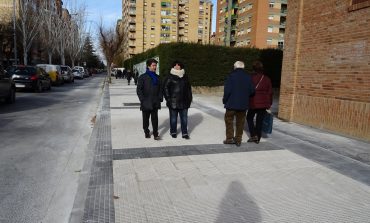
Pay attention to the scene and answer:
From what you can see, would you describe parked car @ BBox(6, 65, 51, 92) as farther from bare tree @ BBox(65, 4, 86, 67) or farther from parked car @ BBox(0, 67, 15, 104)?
bare tree @ BBox(65, 4, 86, 67)

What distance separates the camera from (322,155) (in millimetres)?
5688

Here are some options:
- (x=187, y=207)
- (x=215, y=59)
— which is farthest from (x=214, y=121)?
(x=215, y=59)

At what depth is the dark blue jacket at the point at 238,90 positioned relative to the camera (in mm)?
5953

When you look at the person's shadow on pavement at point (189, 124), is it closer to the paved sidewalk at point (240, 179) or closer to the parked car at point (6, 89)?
the paved sidewalk at point (240, 179)

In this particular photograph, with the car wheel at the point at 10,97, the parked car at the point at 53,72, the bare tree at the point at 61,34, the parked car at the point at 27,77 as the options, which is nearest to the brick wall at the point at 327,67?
the car wheel at the point at 10,97

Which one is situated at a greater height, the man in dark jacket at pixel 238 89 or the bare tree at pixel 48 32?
the bare tree at pixel 48 32

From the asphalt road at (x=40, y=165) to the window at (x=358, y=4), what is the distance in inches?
261

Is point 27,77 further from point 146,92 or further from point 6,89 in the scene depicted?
point 146,92

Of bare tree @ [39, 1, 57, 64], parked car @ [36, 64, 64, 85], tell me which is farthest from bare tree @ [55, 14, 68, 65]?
parked car @ [36, 64, 64, 85]

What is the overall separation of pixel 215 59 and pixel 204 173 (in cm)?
1738

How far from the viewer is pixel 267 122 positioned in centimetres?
698

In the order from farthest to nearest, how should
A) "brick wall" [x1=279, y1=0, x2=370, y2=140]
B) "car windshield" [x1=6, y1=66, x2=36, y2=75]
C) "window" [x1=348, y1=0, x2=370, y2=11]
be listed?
"car windshield" [x1=6, y1=66, x2=36, y2=75]
"brick wall" [x1=279, y1=0, x2=370, y2=140]
"window" [x1=348, y1=0, x2=370, y2=11]

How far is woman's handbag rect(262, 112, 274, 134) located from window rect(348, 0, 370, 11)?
311 centimetres

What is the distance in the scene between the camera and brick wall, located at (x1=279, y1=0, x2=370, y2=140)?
7043mm
